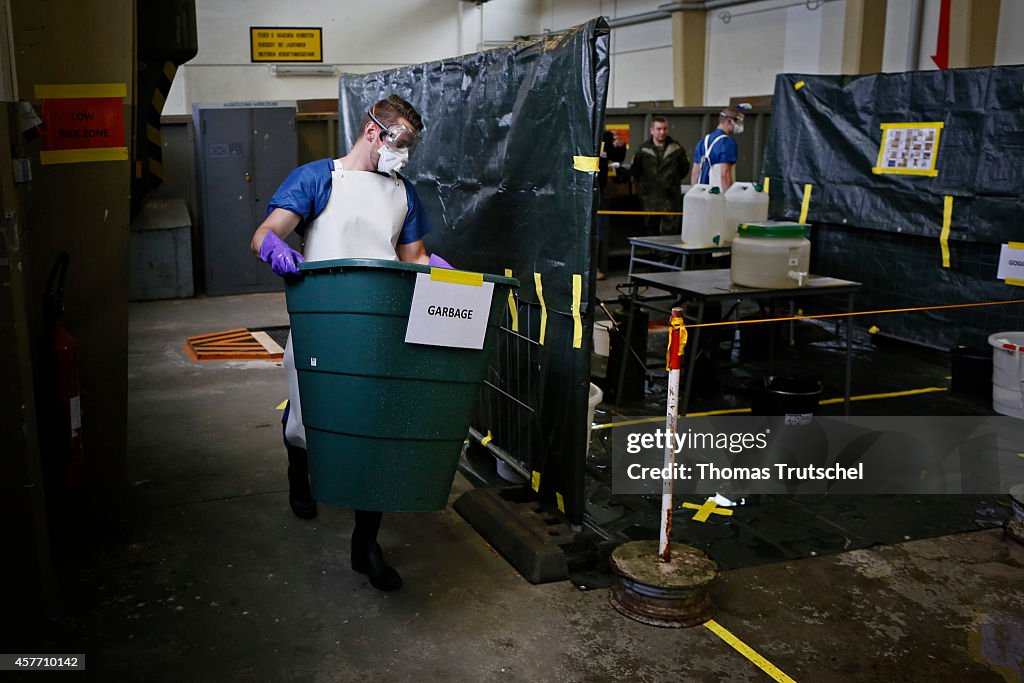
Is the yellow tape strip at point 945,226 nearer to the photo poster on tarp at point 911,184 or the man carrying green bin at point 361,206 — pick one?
the photo poster on tarp at point 911,184

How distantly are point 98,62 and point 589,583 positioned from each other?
2.45 meters

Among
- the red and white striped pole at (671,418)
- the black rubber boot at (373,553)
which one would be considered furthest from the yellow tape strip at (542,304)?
the black rubber boot at (373,553)

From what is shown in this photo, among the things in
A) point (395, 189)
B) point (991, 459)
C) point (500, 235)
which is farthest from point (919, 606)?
point (395, 189)

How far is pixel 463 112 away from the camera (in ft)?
12.7

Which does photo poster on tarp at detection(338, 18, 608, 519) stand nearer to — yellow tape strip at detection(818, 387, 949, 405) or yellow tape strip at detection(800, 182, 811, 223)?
yellow tape strip at detection(818, 387, 949, 405)

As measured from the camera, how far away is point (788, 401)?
4.06m

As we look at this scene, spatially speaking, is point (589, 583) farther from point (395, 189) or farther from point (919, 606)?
point (395, 189)

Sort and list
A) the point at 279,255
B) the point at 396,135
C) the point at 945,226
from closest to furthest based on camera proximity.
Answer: the point at 279,255 < the point at 396,135 < the point at 945,226

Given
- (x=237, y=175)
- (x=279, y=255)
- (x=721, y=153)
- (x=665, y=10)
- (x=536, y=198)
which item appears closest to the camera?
(x=279, y=255)

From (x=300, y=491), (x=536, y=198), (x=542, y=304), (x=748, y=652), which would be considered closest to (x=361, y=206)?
(x=536, y=198)

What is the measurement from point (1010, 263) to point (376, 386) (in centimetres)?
520

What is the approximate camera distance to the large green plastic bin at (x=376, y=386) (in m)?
2.49

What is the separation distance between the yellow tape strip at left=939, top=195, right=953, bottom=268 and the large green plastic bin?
16.3ft

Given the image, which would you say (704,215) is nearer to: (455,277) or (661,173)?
(661,173)
